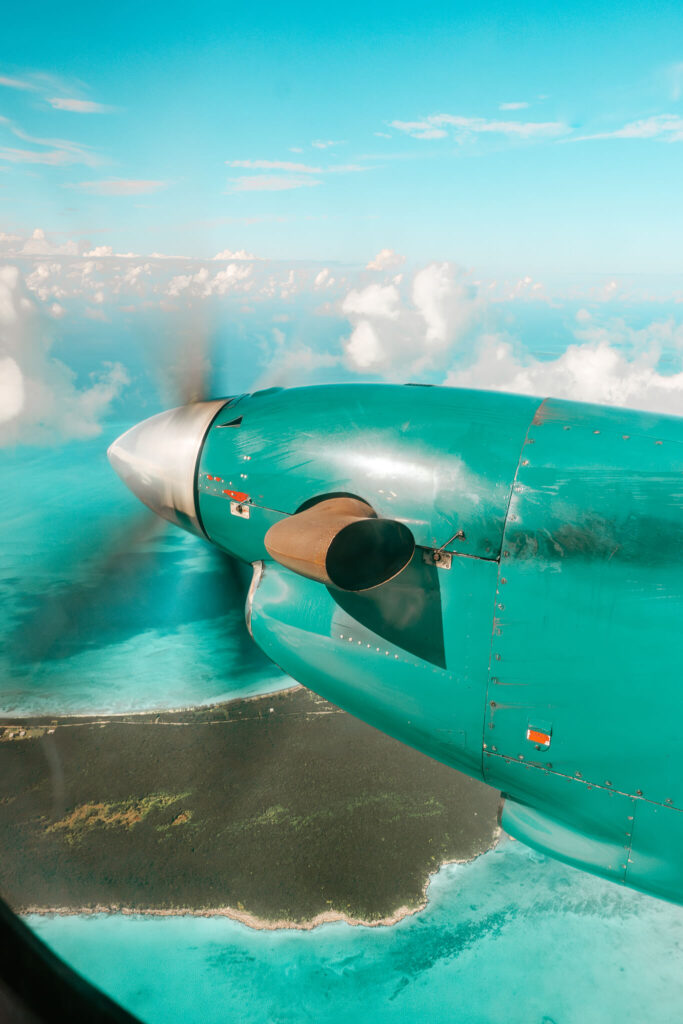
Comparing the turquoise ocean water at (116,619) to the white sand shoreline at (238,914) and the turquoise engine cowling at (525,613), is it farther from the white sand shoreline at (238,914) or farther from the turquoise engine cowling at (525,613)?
the white sand shoreline at (238,914)

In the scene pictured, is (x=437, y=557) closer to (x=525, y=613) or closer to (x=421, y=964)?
(x=525, y=613)

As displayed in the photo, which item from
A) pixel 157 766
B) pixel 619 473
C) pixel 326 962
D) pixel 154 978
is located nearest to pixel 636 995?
pixel 326 962

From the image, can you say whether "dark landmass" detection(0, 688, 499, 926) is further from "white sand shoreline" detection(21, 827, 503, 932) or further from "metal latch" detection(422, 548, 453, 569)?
"metal latch" detection(422, 548, 453, 569)

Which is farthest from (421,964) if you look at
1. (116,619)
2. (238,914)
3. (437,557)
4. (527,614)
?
(116,619)

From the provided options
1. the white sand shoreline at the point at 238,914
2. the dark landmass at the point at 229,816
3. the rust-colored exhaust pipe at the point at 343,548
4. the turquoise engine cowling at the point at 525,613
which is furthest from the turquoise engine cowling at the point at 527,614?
the dark landmass at the point at 229,816

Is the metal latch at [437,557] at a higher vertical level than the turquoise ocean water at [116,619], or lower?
higher

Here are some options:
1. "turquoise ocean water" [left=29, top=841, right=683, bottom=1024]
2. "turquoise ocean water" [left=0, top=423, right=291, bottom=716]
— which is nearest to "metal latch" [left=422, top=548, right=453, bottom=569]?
"turquoise ocean water" [left=0, top=423, right=291, bottom=716]

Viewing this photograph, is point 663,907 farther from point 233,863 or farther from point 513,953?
point 233,863
